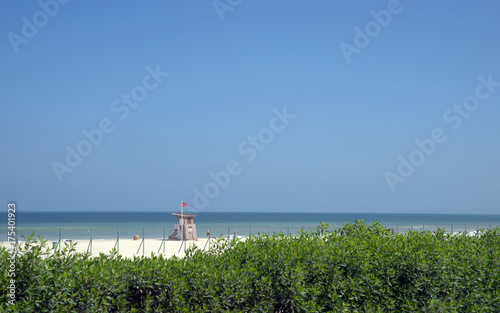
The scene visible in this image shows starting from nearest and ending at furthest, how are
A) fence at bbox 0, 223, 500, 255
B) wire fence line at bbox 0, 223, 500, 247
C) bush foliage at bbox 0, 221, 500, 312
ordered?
bush foliage at bbox 0, 221, 500, 312
fence at bbox 0, 223, 500, 255
wire fence line at bbox 0, 223, 500, 247

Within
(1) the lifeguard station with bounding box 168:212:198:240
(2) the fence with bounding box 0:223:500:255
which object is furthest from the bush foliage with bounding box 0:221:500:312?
(1) the lifeguard station with bounding box 168:212:198:240

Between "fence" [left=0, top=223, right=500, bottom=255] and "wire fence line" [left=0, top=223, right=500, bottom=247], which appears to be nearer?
"fence" [left=0, top=223, right=500, bottom=255]

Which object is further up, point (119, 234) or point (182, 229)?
point (182, 229)

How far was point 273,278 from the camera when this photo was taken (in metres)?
6.26

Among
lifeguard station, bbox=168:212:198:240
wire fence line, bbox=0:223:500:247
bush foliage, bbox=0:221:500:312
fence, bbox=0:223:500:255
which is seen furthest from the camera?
lifeguard station, bbox=168:212:198:240

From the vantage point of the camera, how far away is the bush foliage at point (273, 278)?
16.2ft

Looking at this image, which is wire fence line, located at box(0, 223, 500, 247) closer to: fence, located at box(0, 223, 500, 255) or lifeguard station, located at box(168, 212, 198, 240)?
fence, located at box(0, 223, 500, 255)

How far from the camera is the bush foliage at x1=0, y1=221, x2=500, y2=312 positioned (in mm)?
4949

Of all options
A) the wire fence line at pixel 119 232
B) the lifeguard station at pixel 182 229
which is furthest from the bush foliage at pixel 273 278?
the lifeguard station at pixel 182 229

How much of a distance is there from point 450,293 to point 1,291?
650cm

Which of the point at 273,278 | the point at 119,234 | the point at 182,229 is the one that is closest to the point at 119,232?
the point at 119,234

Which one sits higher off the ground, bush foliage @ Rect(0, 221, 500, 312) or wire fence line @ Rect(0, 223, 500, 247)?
bush foliage @ Rect(0, 221, 500, 312)

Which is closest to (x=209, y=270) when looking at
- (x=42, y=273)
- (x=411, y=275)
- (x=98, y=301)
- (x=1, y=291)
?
(x=98, y=301)

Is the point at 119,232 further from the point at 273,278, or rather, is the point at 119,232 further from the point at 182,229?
the point at 273,278
